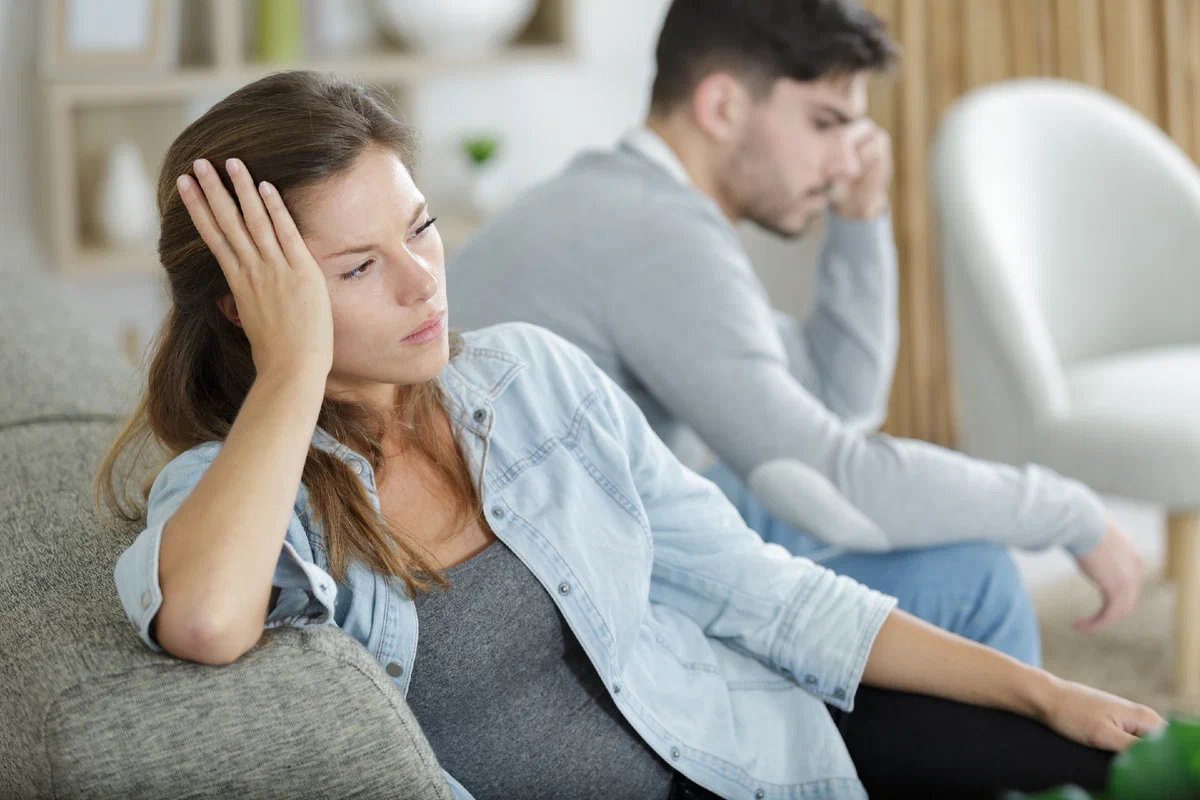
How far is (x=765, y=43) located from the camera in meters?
1.70

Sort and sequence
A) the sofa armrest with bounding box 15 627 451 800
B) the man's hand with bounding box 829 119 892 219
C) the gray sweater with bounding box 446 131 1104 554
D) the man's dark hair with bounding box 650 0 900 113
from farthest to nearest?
1. the man's hand with bounding box 829 119 892 219
2. the man's dark hair with bounding box 650 0 900 113
3. the gray sweater with bounding box 446 131 1104 554
4. the sofa armrest with bounding box 15 627 451 800

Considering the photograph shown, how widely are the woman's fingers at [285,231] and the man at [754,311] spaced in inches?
23.8

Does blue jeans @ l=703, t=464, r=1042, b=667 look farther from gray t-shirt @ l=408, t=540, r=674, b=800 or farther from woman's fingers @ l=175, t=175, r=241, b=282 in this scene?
woman's fingers @ l=175, t=175, r=241, b=282

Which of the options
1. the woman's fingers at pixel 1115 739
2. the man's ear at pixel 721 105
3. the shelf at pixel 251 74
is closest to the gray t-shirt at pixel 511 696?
the woman's fingers at pixel 1115 739

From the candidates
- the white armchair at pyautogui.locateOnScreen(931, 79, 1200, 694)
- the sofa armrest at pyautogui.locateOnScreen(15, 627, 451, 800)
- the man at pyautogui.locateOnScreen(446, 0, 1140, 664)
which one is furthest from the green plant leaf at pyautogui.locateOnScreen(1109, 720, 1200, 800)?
the white armchair at pyautogui.locateOnScreen(931, 79, 1200, 694)

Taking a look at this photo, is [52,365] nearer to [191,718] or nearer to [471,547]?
[471,547]

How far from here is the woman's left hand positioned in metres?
0.97

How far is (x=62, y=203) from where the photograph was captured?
2.73m

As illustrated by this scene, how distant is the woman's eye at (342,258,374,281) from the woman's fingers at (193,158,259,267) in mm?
66

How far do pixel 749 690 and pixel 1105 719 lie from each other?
0.28 meters

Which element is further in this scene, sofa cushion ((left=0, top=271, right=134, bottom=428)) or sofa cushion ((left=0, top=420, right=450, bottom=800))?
sofa cushion ((left=0, top=271, right=134, bottom=428))

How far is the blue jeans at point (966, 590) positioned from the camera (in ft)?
4.75

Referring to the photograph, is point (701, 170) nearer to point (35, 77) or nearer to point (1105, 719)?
point (1105, 719)

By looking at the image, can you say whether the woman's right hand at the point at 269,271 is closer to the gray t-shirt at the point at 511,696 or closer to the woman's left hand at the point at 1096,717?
the gray t-shirt at the point at 511,696
